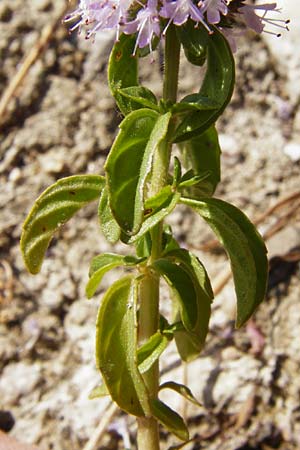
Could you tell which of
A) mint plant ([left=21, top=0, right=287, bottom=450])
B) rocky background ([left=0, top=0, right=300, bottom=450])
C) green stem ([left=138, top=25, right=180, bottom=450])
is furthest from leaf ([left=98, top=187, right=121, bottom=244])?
rocky background ([left=0, top=0, right=300, bottom=450])

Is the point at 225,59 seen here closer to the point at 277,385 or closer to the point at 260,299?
the point at 260,299

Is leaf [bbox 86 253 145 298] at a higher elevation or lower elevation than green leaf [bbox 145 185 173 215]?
lower

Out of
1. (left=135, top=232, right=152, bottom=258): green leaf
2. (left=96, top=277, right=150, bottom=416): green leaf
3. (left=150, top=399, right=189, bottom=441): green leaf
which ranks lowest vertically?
(left=150, top=399, right=189, bottom=441): green leaf

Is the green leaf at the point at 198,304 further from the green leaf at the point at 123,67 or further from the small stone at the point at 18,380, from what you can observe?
the small stone at the point at 18,380

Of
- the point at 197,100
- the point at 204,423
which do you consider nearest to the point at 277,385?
the point at 204,423

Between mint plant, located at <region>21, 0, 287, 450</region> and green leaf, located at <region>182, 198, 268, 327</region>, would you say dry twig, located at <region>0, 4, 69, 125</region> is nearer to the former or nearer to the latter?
mint plant, located at <region>21, 0, 287, 450</region>

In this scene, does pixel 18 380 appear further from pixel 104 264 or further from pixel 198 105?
pixel 198 105

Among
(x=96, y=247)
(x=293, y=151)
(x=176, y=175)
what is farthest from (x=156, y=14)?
(x=293, y=151)
